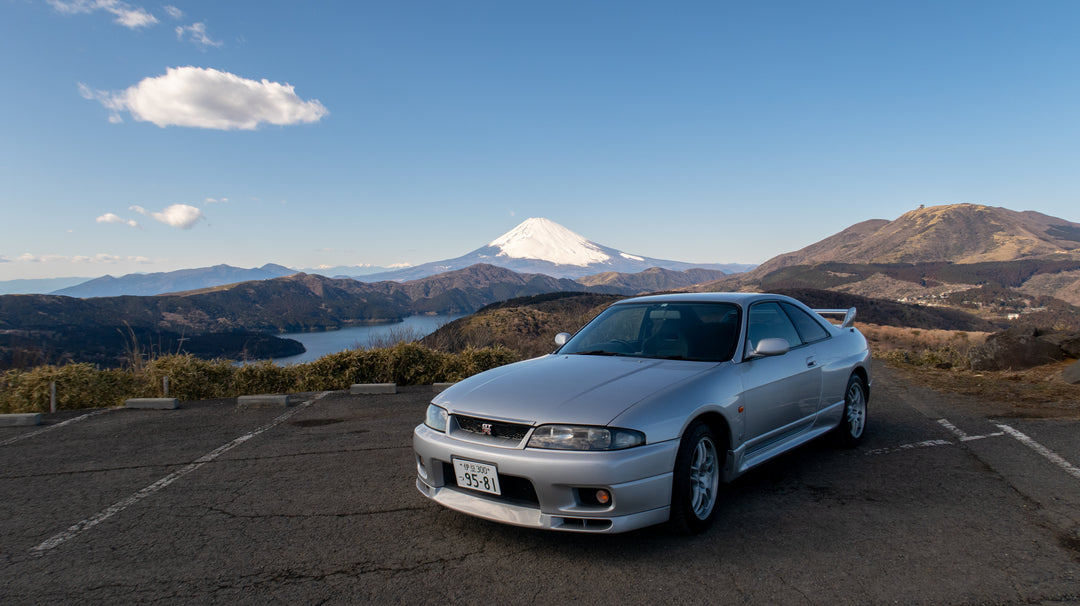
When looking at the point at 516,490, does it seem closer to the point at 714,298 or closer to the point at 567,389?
the point at 567,389

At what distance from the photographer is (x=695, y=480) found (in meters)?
3.33

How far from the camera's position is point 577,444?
2.97 m

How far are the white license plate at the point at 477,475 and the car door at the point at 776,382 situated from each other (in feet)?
5.65

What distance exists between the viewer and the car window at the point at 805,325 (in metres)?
4.89

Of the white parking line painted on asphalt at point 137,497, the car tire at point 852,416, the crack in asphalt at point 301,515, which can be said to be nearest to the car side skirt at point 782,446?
the car tire at point 852,416

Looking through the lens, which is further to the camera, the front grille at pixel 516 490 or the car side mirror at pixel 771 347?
the car side mirror at pixel 771 347

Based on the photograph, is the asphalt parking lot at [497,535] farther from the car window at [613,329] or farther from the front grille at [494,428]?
the car window at [613,329]

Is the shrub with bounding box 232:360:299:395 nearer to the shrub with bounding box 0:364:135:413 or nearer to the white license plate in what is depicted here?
the shrub with bounding box 0:364:135:413

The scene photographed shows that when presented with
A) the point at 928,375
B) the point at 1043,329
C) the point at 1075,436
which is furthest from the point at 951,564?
the point at 1043,329

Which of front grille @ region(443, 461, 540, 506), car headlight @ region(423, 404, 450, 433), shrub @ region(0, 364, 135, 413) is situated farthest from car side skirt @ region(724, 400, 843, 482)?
shrub @ region(0, 364, 135, 413)

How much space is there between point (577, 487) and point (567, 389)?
0.63 m

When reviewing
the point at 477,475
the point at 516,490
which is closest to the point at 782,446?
the point at 516,490

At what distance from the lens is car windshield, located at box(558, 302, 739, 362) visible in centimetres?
409

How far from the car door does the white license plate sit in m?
1.72
